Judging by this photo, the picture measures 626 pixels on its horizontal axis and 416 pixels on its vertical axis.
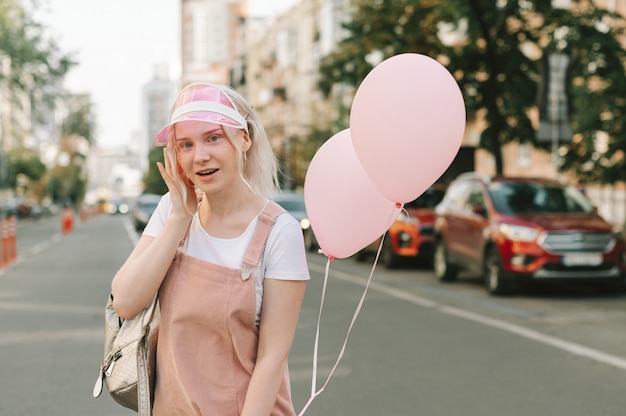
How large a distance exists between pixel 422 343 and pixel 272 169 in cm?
700

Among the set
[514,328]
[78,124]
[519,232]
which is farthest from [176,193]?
[78,124]

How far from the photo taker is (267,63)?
8519 cm

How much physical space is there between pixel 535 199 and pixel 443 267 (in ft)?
7.96

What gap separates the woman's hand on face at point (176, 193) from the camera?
2.51m

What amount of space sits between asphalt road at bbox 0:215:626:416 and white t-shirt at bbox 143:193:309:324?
2.44ft

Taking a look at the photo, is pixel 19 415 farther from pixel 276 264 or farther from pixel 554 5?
pixel 554 5

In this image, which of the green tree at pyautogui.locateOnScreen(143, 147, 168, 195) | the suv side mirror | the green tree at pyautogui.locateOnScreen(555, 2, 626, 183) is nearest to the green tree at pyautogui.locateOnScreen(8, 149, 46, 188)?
the green tree at pyautogui.locateOnScreen(143, 147, 168, 195)

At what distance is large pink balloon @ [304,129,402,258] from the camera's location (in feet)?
10.1

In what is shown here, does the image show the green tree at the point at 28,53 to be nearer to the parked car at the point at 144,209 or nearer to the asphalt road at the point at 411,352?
the parked car at the point at 144,209

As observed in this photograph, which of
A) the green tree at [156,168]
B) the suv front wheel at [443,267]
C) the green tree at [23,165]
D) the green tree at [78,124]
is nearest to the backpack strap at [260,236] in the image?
the green tree at [156,168]

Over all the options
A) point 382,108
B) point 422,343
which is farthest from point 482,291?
point 382,108

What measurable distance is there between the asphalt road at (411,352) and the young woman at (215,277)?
26.3 inches

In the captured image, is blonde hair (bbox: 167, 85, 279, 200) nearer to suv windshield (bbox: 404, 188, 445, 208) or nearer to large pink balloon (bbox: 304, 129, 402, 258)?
large pink balloon (bbox: 304, 129, 402, 258)

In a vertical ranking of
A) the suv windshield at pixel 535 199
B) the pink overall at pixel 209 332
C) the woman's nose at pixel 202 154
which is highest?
the woman's nose at pixel 202 154
